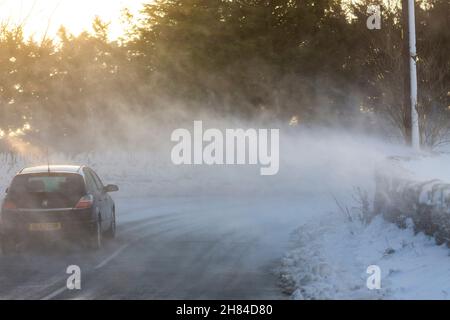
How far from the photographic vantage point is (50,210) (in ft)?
50.8

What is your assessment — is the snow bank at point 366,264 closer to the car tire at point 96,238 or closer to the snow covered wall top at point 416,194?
the snow covered wall top at point 416,194

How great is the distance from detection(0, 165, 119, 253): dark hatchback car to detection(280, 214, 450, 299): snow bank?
3807mm

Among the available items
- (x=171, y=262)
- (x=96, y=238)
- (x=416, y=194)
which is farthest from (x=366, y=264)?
(x=96, y=238)

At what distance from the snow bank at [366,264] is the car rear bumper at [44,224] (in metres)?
3.90

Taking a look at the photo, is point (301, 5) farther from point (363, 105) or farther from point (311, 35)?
point (363, 105)

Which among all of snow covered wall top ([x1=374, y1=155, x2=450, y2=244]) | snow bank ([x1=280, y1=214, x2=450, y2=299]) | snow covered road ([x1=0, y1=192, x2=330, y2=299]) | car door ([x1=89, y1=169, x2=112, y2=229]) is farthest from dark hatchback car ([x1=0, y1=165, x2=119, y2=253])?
snow covered wall top ([x1=374, y1=155, x2=450, y2=244])

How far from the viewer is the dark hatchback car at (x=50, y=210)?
1542 centimetres

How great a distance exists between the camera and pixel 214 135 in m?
43.8

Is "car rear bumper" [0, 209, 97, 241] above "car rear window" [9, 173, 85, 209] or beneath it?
beneath

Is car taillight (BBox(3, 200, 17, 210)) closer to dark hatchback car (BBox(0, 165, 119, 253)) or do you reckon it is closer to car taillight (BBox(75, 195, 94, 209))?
dark hatchback car (BBox(0, 165, 119, 253))

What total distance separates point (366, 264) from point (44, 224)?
6125mm

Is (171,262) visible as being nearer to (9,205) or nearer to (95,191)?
(95,191)

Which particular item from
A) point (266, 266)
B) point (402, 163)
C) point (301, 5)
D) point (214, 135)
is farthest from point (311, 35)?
point (266, 266)

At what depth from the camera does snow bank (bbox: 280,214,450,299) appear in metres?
10.2
